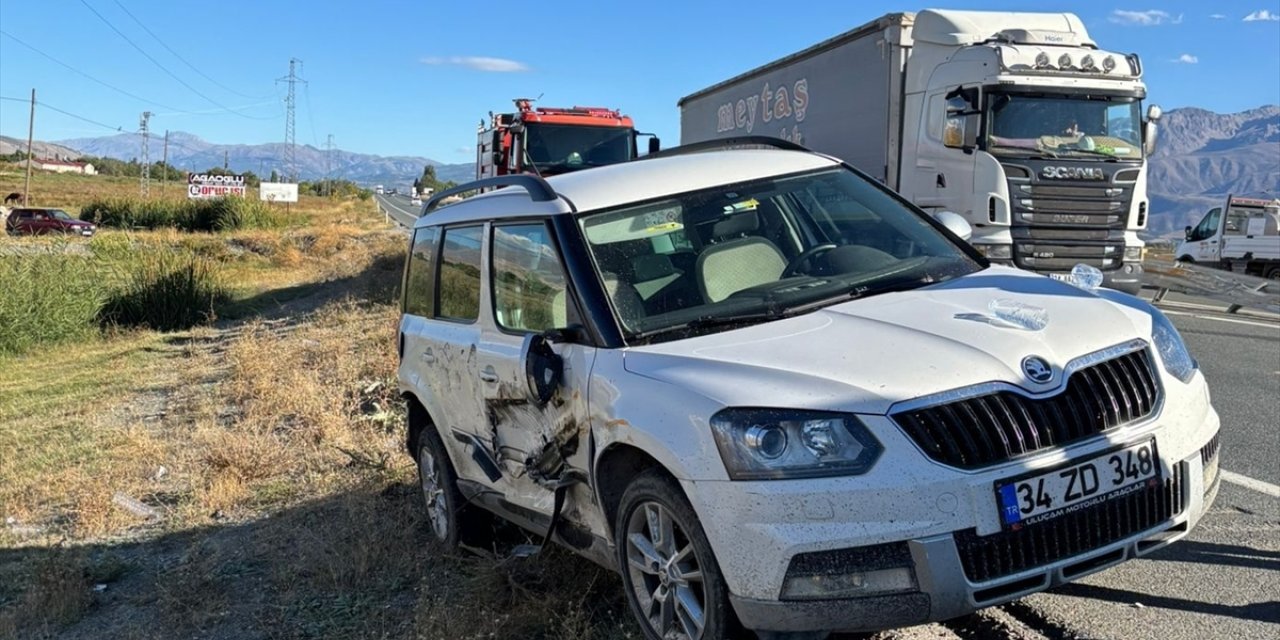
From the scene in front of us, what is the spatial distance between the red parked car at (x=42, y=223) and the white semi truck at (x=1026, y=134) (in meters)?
43.9

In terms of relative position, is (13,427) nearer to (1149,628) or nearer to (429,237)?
(429,237)

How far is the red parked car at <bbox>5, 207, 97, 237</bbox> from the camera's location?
46.7 metres

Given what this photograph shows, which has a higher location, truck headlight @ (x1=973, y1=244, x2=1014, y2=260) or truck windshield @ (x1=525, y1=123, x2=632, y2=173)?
truck windshield @ (x1=525, y1=123, x2=632, y2=173)

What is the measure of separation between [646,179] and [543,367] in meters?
1.09

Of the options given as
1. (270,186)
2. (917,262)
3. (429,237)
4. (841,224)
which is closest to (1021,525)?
(917,262)

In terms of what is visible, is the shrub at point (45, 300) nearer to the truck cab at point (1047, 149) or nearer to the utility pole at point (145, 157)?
the truck cab at point (1047, 149)

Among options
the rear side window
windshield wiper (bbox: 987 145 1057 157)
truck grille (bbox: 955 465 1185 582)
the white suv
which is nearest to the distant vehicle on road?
windshield wiper (bbox: 987 145 1057 157)

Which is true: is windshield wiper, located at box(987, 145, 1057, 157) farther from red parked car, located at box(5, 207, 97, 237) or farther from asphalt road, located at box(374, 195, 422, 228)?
red parked car, located at box(5, 207, 97, 237)

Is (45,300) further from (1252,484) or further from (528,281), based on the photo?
(1252,484)

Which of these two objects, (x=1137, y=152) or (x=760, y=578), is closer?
(x=760, y=578)

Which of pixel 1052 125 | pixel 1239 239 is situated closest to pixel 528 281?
pixel 1052 125

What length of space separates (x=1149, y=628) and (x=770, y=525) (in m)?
1.85

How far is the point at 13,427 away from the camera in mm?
12336

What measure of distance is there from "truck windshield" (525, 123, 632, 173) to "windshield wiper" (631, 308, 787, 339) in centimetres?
1443
